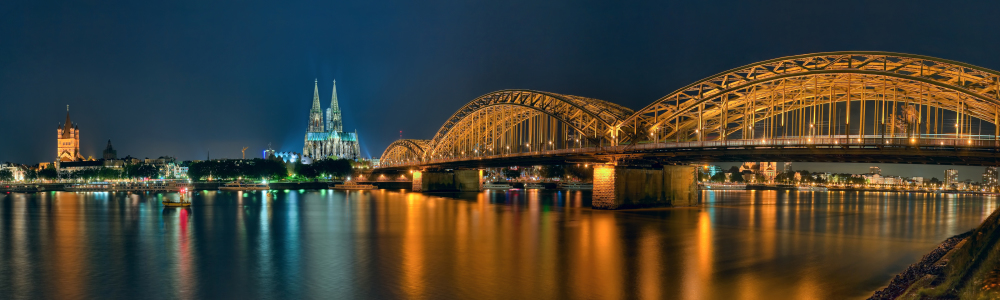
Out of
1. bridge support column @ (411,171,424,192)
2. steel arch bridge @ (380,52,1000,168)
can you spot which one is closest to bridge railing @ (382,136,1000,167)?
steel arch bridge @ (380,52,1000,168)

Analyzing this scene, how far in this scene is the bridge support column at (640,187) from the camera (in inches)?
2164

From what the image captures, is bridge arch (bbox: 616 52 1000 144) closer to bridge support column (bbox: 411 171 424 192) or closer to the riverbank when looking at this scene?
the riverbank

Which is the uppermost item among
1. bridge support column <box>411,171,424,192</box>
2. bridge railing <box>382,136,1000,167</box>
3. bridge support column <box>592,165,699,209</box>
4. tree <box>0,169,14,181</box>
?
bridge railing <box>382,136,1000,167</box>

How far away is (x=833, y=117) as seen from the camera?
4166 cm

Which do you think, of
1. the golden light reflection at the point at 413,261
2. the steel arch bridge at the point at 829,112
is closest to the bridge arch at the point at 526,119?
the steel arch bridge at the point at 829,112

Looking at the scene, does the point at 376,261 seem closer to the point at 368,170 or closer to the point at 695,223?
the point at 695,223

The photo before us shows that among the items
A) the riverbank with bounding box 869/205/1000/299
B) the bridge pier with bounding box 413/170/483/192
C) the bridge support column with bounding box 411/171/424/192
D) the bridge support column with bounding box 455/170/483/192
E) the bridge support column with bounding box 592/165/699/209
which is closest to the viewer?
the riverbank with bounding box 869/205/1000/299

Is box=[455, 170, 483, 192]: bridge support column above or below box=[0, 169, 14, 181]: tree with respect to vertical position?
above

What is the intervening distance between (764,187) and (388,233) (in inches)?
6683

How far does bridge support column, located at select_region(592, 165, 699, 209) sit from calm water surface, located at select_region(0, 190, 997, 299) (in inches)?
269

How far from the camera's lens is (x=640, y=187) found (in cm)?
5603

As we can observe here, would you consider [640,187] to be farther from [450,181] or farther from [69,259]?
[450,181]

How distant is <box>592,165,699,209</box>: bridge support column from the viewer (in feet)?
180

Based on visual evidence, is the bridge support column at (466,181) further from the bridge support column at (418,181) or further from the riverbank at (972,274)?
the riverbank at (972,274)
